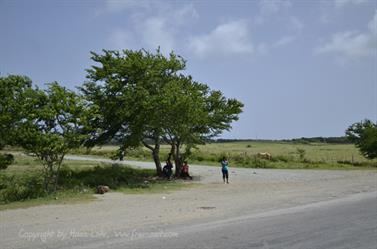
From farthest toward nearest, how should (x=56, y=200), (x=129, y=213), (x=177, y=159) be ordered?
(x=177, y=159) < (x=56, y=200) < (x=129, y=213)

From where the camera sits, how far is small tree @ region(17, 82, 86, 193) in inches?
749

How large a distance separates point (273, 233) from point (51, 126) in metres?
12.8

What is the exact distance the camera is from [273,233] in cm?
1050

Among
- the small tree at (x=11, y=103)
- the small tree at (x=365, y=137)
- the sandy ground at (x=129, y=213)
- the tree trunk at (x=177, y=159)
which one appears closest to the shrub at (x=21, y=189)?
the small tree at (x=11, y=103)

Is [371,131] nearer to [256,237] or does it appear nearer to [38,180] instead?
[38,180]

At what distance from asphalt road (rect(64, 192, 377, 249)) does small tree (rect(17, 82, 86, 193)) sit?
976cm

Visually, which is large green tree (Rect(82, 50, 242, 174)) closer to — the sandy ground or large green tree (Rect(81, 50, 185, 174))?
large green tree (Rect(81, 50, 185, 174))

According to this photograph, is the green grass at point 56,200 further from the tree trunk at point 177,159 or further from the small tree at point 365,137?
the small tree at point 365,137

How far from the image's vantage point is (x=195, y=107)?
29.4 m

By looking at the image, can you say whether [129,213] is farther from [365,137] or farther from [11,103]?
[365,137]

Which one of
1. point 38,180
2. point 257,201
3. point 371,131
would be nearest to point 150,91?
point 38,180

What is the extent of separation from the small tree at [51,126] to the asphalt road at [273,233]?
9760mm

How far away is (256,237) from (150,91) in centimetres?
1945

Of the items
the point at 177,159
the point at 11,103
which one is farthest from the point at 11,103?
the point at 177,159
